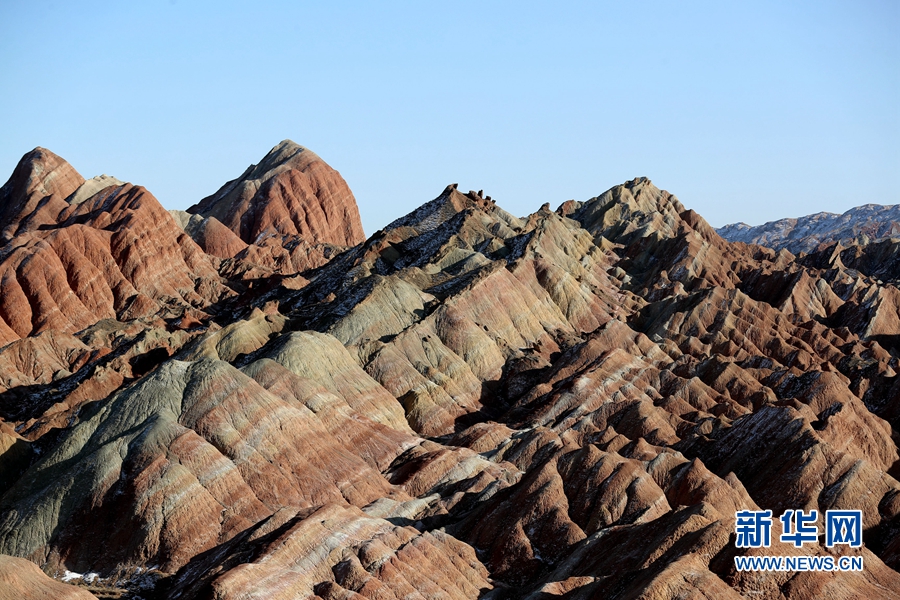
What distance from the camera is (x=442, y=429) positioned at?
10975cm

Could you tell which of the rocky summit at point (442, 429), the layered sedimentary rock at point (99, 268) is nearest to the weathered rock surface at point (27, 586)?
the rocky summit at point (442, 429)

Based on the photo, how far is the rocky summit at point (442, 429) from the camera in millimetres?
67188

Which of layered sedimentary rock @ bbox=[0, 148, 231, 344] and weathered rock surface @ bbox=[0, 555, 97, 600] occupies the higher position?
layered sedimentary rock @ bbox=[0, 148, 231, 344]

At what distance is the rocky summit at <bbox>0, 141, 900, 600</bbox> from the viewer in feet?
220

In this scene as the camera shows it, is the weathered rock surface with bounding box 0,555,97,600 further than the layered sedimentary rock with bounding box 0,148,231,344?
No

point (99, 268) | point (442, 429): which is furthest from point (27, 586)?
point (99, 268)

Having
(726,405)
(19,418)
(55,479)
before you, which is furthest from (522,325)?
(55,479)

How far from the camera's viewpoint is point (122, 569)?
74.8m

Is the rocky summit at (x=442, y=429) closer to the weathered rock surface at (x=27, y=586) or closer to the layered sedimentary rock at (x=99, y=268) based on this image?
the weathered rock surface at (x=27, y=586)

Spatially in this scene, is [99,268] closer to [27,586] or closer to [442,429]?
[442,429]

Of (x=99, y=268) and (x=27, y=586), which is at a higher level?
(x=99, y=268)

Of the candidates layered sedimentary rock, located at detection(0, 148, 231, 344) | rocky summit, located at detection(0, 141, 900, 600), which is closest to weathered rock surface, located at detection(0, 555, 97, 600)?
rocky summit, located at detection(0, 141, 900, 600)

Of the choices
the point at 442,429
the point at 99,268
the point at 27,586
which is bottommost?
the point at 27,586

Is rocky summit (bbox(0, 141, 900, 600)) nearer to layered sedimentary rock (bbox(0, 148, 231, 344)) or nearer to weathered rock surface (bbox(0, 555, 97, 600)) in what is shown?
weathered rock surface (bbox(0, 555, 97, 600))
